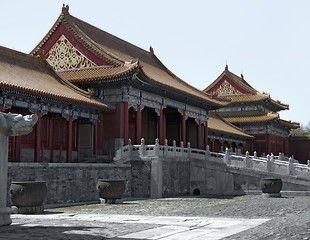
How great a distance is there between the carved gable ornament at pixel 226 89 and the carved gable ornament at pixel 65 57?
24.5 m

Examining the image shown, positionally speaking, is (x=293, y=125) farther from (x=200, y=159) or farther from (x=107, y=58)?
(x=107, y=58)

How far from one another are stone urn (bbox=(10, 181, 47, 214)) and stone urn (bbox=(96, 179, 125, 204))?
14.4 feet

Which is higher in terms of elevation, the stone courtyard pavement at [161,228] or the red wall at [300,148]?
the red wall at [300,148]

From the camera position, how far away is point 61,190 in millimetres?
19797

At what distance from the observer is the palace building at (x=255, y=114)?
46906mm

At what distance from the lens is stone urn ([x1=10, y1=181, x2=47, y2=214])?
14.7 m

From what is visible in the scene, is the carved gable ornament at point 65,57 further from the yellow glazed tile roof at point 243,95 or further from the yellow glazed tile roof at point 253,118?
the yellow glazed tile roof at point 243,95

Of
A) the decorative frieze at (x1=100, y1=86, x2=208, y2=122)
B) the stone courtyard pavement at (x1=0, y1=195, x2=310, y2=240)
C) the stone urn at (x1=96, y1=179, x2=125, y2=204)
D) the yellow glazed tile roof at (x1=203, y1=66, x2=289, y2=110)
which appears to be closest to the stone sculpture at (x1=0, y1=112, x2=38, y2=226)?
the stone courtyard pavement at (x1=0, y1=195, x2=310, y2=240)

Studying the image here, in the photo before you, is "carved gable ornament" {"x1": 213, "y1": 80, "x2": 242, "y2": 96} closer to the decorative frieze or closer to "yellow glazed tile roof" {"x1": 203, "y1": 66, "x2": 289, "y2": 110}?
"yellow glazed tile roof" {"x1": 203, "y1": 66, "x2": 289, "y2": 110}

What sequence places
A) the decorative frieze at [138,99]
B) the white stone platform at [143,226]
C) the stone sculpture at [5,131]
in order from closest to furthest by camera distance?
1. the white stone platform at [143,226]
2. the stone sculpture at [5,131]
3. the decorative frieze at [138,99]

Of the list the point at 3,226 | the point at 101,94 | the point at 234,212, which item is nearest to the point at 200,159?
the point at 101,94

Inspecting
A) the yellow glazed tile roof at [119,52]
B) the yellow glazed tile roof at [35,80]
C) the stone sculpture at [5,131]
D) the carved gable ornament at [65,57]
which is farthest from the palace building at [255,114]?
the stone sculpture at [5,131]

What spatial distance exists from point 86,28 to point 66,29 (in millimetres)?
1942

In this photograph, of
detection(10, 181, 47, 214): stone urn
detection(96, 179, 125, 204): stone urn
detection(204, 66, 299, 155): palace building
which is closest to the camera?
detection(10, 181, 47, 214): stone urn
